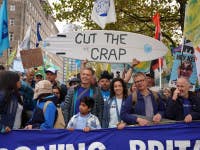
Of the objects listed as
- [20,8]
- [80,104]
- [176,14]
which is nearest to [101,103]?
[80,104]

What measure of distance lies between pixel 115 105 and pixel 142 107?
489 mm

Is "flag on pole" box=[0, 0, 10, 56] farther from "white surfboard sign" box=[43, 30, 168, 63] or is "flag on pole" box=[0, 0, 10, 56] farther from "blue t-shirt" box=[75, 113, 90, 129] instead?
"blue t-shirt" box=[75, 113, 90, 129]

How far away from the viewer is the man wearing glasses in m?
5.91

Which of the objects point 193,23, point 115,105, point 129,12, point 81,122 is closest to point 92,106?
point 81,122

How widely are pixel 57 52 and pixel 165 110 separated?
1.89m

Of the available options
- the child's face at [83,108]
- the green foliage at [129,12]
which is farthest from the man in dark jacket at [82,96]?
the green foliage at [129,12]

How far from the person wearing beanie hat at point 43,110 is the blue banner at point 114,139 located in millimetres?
131

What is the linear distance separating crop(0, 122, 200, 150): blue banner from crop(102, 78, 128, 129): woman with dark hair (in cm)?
40

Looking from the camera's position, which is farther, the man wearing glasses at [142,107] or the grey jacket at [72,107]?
the grey jacket at [72,107]

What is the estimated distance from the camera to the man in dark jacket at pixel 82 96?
6449 millimetres

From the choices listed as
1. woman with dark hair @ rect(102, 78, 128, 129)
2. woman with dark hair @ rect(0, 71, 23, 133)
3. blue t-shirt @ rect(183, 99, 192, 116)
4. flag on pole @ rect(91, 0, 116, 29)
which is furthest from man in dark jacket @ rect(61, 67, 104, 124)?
flag on pole @ rect(91, 0, 116, 29)

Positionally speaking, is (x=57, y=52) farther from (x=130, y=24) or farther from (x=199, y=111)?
(x=130, y=24)

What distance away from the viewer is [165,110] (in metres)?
6.05

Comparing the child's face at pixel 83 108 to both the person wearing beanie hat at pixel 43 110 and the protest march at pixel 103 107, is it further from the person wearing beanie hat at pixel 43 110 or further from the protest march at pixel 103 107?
the person wearing beanie hat at pixel 43 110
